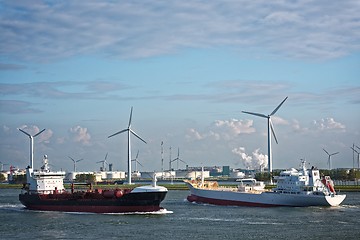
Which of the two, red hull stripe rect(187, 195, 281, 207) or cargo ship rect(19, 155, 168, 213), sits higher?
cargo ship rect(19, 155, 168, 213)

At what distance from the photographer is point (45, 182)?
8381 cm

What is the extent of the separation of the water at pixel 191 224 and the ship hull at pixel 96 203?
1719 millimetres

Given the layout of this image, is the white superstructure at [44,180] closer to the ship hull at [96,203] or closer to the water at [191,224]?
the ship hull at [96,203]

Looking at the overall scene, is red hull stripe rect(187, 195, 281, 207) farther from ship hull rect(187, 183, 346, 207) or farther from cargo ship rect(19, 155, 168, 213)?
cargo ship rect(19, 155, 168, 213)

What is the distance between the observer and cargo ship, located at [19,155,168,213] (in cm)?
7112

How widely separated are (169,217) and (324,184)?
2813 cm

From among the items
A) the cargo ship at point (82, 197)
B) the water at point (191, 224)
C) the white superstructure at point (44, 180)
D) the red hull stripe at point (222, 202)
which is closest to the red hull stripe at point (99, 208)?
the cargo ship at point (82, 197)

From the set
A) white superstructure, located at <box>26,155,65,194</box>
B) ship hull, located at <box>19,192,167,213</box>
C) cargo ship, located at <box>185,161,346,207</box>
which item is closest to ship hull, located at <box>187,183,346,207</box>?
cargo ship, located at <box>185,161,346,207</box>

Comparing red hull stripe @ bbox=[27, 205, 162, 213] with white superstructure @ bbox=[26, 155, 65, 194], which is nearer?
red hull stripe @ bbox=[27, 205, 162, 213]

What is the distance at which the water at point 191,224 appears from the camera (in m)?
52.8

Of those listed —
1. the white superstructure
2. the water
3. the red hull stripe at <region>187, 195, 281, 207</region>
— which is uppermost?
the white superstructure

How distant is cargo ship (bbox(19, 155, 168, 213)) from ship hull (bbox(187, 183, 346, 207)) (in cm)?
1810

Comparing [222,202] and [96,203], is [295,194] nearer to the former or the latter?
[222,202]

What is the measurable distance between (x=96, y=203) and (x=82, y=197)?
3278 millimetres
